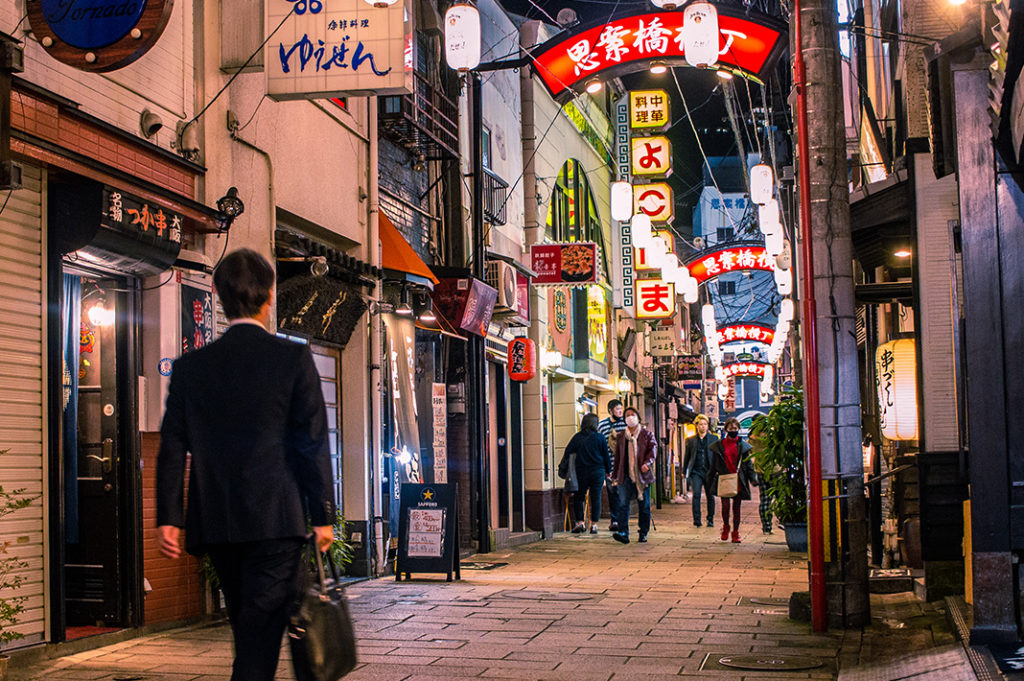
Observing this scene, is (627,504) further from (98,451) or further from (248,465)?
(248,465)

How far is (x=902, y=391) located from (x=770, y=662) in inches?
201

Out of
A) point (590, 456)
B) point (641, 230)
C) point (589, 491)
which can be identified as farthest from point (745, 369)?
point (590, 456)

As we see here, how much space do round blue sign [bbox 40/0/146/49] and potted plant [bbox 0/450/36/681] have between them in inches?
111

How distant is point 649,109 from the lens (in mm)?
30719

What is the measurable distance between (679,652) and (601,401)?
24.8 metres

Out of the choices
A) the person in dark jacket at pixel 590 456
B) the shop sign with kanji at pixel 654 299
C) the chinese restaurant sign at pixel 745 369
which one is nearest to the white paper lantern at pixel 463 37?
the person in dark jacket at pixel 590 456

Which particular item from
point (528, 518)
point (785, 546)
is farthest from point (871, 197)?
point (528, 518)

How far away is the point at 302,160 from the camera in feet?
43.8

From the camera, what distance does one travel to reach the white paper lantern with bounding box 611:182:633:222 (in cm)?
2547

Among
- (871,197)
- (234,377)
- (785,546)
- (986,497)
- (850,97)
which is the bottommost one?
(785,546)

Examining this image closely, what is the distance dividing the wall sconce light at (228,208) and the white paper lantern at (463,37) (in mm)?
5253

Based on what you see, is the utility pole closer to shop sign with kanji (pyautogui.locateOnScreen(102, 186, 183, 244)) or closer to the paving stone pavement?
the paving stone pavement

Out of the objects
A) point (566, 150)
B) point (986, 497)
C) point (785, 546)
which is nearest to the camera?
point (986, 497)

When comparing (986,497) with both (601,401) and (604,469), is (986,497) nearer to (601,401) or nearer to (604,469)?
(604,469)
